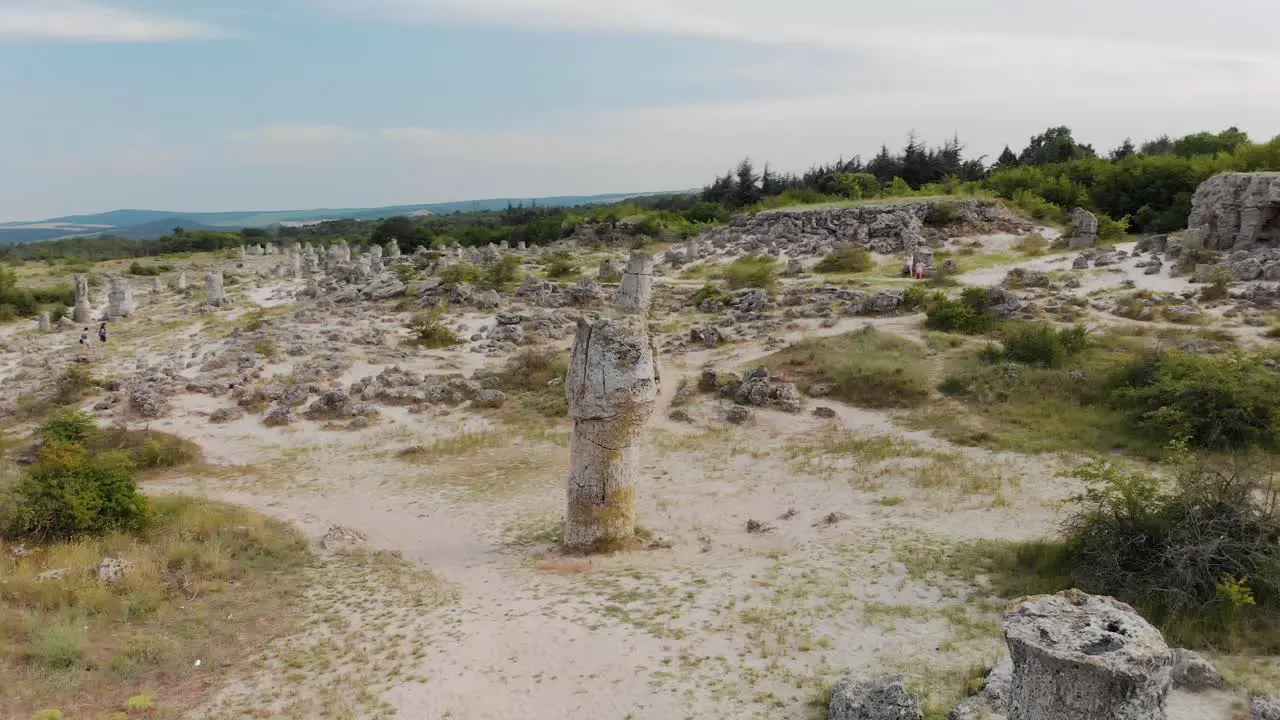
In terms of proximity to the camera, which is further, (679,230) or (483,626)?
Answer: (679,230)

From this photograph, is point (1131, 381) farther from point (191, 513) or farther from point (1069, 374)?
point (191, 513)

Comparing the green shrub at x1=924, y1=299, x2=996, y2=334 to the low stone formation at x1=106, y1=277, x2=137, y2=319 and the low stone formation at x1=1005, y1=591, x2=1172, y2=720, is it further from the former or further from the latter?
the low stone formation at x1=106, y1=277, x2=137, y2=319

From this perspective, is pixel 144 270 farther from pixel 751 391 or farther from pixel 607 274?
pixel 751 391

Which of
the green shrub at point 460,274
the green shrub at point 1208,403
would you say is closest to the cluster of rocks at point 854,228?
the green shrub at point 460,274

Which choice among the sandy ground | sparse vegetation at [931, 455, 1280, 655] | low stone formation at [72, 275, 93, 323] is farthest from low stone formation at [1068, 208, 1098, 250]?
low stone formation at [72, 275, 93, 323]

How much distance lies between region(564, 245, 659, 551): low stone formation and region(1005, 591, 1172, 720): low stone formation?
5825 mm

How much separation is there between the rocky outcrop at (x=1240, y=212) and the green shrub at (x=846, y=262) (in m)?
10.6

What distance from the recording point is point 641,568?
8.89 meters

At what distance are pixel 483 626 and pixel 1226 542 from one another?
22.3 feet

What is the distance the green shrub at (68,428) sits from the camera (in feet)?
44.6

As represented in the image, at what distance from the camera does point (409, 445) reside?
1484 cm

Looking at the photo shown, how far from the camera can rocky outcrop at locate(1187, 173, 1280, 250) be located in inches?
901

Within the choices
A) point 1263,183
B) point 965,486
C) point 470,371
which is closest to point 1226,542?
point 965,486

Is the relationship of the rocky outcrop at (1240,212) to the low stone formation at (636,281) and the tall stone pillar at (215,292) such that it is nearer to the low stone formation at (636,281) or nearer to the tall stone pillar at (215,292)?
the low stone formation at (636,281)
